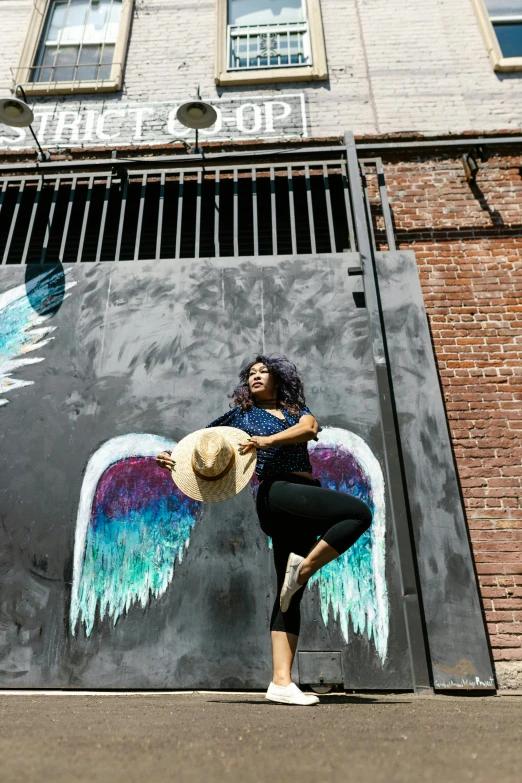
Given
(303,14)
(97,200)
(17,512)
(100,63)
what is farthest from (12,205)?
(303,14)

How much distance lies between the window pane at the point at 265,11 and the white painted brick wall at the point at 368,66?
37cm

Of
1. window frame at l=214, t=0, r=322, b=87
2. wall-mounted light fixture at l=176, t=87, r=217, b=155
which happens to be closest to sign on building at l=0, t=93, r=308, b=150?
window frame at l=214, t=0, r=322, b=87

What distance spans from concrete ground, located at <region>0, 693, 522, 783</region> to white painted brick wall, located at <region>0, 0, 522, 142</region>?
23.3 feet

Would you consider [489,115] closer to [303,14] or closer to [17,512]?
[303,14]

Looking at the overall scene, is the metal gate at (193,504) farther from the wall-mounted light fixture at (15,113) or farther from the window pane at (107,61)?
the window pane at (107,61)

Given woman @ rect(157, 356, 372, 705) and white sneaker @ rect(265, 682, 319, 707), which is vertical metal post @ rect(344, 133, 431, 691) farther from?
white sneaker @ rect(265, 682, 319, 707)

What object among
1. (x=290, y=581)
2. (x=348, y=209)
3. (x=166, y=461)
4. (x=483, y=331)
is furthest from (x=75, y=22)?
(x=290, y=581)

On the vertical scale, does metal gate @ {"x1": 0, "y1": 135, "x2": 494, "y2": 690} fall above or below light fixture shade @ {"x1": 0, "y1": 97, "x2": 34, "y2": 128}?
below

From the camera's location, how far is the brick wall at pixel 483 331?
4.58 meters

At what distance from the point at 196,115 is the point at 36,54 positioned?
4.13 metres

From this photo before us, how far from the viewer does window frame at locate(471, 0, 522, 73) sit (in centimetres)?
769

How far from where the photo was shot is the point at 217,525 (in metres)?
4.21

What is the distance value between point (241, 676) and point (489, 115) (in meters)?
7.50

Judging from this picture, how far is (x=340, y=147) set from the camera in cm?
624
